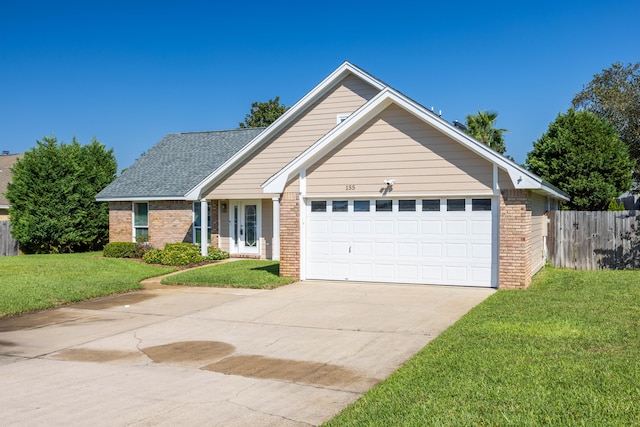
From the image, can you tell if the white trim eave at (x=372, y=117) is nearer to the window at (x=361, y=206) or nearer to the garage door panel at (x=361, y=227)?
the window at (x=361, y=206)

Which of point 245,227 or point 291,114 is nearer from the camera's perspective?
point 291,114

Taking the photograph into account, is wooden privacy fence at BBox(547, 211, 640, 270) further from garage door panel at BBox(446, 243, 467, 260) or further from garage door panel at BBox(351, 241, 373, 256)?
garage door panel at BBox(351, 241, 373, 256)

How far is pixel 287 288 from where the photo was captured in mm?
14727

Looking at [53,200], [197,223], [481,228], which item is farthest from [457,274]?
[53,200]

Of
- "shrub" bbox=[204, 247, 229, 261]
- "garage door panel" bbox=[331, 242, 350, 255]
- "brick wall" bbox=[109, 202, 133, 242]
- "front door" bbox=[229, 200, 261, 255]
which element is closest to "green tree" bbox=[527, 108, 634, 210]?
"garage door panel" bbox=[331, 242, 350, 255]

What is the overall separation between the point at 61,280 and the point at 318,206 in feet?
24.9

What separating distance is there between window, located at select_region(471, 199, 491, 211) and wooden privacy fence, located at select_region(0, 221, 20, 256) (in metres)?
23.2

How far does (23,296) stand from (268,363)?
329 inches

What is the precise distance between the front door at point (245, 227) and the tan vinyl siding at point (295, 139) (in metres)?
1.26

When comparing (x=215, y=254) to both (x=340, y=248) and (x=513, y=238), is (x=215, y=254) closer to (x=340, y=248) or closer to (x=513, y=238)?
(x=340, y=248)

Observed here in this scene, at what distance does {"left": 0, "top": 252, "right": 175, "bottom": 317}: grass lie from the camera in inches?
507

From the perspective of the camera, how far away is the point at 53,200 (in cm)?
2630

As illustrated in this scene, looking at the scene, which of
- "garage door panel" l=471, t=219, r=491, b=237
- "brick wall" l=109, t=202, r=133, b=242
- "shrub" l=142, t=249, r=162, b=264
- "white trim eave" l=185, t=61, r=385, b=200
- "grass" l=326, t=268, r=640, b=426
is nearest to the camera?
"grass" l=326, t=268, r=640, b=426

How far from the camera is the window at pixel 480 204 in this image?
14.0 metres
